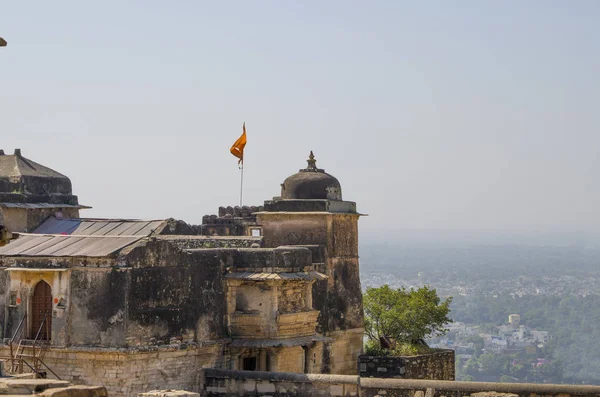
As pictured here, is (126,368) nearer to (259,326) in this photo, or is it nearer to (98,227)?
(259,326)

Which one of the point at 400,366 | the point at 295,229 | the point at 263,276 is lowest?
the point at 400,366

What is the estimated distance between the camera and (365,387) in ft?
92.9

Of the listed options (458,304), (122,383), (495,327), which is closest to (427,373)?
(122,383)

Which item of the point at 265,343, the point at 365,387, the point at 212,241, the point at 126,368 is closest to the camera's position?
the point at 126,368

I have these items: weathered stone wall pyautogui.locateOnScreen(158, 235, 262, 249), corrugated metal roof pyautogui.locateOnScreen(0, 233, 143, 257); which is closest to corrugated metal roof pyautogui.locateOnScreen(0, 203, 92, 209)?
weathered stone wall pyautogui.locateOnScreen(158, 235, 262, 249)

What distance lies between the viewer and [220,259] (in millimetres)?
30359

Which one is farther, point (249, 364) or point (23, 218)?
point (23, 218)

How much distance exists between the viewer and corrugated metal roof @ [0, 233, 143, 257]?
28453 millimetres

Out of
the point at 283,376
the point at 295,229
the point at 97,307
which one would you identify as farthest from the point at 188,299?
the point at 295,229

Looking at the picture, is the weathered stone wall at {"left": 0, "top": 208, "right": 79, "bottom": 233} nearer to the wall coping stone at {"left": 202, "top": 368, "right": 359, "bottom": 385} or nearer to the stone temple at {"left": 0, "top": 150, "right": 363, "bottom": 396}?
the stone temple at {"left": 0, "top": 150, "right": 363, "bottom": 396}

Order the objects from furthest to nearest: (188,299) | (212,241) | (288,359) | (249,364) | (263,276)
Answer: (212,241) < (249,364) < (288,359) < (263,276) < (188,299)

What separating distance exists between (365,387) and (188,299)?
425 centimetres

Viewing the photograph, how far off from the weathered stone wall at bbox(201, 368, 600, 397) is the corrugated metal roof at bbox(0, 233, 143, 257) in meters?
3.70

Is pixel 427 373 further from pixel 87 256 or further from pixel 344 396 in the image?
pixel 87 256
